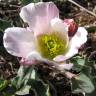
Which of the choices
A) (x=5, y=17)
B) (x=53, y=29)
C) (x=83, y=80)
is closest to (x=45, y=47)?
(x=53, y=29)

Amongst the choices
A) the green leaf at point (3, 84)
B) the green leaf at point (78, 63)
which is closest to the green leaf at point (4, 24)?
the green leaf at point (3, 84)

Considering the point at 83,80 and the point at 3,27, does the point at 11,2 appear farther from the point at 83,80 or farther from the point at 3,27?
the point at 83,80

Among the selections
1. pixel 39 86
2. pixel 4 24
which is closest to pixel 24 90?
pixel 39 86

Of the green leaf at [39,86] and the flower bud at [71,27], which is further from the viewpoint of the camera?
the green leaf at [39,86]

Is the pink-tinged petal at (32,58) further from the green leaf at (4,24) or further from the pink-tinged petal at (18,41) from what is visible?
the green leaf at (4,24)

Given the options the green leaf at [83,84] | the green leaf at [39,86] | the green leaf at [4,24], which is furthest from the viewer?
the green leaf at [4,24]

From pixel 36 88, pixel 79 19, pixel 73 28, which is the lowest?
pixel 36 88

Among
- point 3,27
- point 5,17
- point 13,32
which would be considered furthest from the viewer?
point 5,17

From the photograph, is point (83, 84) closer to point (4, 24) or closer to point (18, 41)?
point (18, 41)
